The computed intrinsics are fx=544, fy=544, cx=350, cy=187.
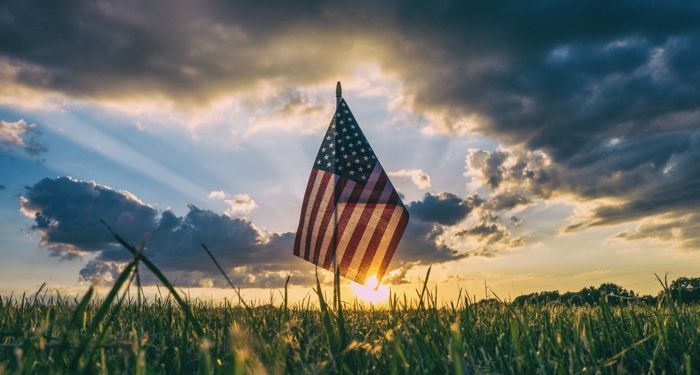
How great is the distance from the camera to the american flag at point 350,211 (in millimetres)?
10906

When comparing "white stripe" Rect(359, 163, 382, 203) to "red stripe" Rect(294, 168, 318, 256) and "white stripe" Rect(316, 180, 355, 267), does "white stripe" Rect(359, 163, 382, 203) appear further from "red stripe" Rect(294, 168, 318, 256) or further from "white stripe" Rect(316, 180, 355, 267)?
"red stripe" Rect(294, 168, 318, 256)

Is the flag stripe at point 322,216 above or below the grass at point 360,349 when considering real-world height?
above

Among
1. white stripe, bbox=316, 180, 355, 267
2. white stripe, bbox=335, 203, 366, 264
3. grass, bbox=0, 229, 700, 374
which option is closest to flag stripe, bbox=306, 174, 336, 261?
white stripe, bbox=316, 180, 355, 267

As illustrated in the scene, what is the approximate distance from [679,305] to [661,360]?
1.34m

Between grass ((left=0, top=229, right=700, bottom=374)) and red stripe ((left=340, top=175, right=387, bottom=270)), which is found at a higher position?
red stripe ((left=340, top=175, right=387, bottom=270))

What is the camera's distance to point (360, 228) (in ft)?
36.2

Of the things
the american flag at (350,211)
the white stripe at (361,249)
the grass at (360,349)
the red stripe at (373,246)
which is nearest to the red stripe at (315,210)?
the american flag at (350,211)

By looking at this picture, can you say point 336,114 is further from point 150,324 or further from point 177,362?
point 177,362

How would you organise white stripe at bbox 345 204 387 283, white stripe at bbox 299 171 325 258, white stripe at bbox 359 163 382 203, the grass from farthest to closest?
1. white stripe at bbox 359 163 382 203
2. white stripe at bbox 299 171 325 258
3. white stripe at bbox 345 204 387 283
4. the grass

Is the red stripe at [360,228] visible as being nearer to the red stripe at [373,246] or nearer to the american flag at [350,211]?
the american flag at [350,211]

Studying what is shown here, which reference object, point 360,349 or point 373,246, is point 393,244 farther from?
point 360,349

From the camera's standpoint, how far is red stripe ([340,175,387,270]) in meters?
10.9

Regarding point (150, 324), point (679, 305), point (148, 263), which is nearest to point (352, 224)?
point (150, 324)

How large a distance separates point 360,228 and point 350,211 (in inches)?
17.1
